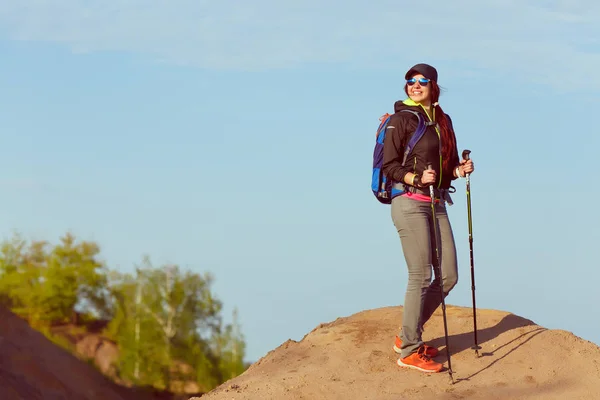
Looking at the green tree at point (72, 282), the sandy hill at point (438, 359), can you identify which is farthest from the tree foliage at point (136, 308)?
the sandy hill at point (438, 359)

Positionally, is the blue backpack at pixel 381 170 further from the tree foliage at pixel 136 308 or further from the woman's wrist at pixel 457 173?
the tree foliage at pixel 136 308

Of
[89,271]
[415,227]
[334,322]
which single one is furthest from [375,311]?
[89,271]

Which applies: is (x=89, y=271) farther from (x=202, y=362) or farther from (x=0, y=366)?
(x=0, y=366)

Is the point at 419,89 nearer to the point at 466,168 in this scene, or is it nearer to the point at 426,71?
the point at 426,71

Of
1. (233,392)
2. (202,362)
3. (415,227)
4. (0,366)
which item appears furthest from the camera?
(202,362)

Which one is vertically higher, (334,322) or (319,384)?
(334,322)

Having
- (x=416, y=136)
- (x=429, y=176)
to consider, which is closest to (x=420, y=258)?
(x=429, y=176)

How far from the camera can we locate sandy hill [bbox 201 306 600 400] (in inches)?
343

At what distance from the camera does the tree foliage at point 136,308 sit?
96.8 ft

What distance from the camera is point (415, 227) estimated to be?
334 inches

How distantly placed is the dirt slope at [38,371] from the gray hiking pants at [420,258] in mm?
10506

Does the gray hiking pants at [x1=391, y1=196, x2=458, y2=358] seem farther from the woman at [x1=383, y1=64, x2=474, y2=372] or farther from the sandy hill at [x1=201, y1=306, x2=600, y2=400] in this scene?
the sandy hill at [x1=201, y1=306, x2=600, y2=400]

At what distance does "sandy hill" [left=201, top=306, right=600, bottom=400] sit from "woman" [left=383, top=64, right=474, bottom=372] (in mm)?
471

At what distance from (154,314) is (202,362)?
2521 millimetres
